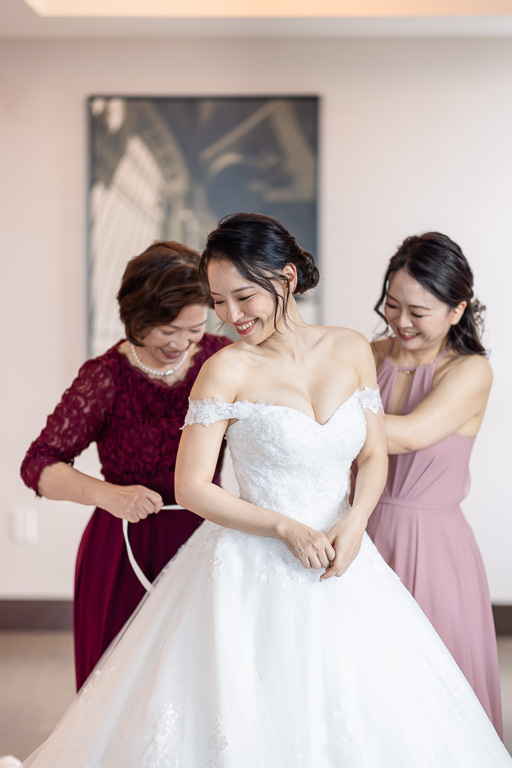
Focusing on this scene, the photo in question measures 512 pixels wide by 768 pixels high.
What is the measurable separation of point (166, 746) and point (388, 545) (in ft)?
2.97

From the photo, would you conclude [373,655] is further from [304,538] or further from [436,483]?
[436,483]

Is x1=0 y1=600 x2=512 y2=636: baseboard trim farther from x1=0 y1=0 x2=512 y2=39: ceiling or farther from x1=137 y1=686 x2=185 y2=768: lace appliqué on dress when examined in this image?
x1=0 y1=0 x2=512 y2=39: ceiling

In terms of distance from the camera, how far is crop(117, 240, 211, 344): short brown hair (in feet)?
6.81

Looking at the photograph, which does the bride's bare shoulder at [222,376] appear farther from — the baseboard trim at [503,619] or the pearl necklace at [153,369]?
the baseboard trim at [503,619]

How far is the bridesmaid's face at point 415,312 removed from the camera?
209cm

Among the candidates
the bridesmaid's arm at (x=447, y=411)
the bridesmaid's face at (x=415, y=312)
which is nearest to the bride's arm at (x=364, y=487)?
the bridesmaid's arm at (x=447, y=411)

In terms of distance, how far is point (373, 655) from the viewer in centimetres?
167

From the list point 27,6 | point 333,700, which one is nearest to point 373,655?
point 333,700

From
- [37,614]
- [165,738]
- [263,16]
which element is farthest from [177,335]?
[37,614]

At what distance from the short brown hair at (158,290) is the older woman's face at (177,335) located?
0.02 m

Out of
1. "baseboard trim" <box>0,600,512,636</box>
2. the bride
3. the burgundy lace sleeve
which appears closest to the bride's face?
the bride

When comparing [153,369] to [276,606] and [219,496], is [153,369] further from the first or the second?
[276,606]

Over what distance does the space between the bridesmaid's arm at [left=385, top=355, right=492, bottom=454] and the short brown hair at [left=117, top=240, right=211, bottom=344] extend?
632 mm

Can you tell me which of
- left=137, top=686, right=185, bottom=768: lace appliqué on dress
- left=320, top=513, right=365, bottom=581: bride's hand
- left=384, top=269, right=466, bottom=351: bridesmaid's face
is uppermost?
left=384, top=269, right=466, bottom=351: bridesmaid's face
